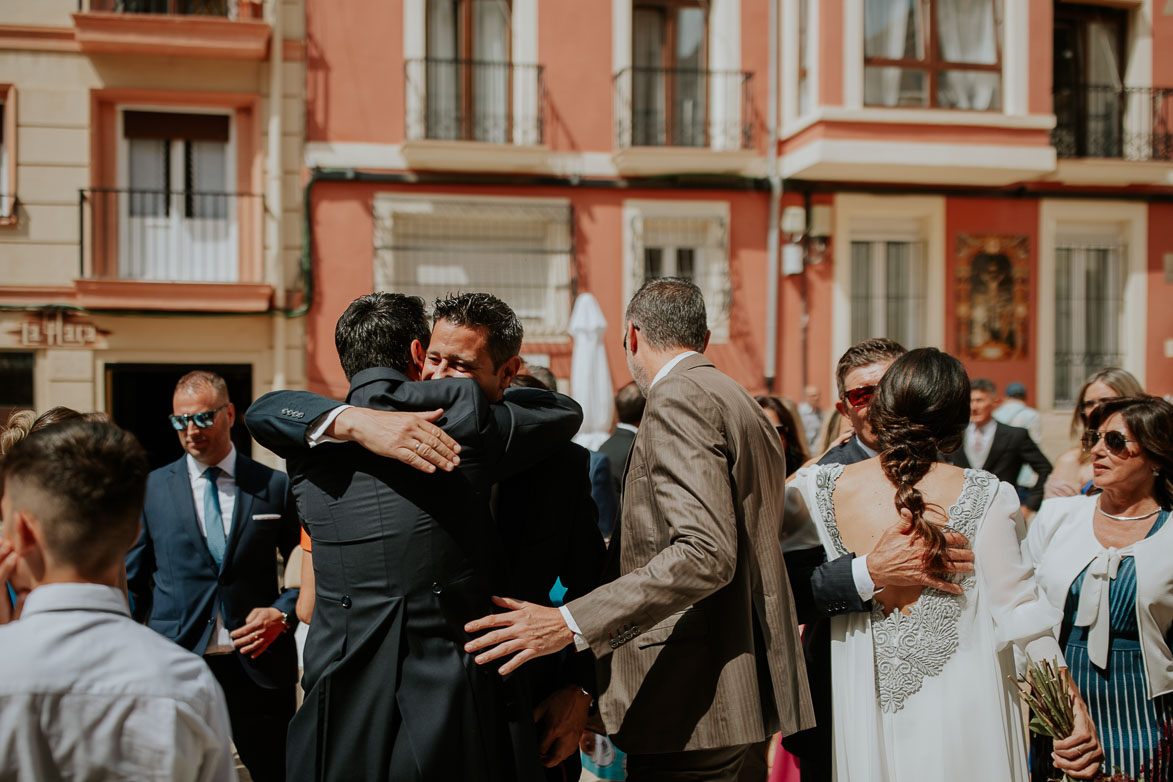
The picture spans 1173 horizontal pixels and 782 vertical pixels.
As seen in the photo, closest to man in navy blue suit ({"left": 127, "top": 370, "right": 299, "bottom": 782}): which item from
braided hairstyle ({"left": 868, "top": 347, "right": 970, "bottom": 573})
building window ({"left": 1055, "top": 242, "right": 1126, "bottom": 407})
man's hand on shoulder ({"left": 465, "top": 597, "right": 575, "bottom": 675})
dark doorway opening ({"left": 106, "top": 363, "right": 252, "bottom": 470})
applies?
man's hand on shoulder ({"left": 465, "top": 597, "right": 575, "bottom": 675})

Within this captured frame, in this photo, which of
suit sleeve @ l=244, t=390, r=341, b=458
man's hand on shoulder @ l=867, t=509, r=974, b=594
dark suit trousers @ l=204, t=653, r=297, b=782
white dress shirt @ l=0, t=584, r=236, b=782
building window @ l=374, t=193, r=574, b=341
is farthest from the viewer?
building window @ l=374, t=193, r=574, b=341

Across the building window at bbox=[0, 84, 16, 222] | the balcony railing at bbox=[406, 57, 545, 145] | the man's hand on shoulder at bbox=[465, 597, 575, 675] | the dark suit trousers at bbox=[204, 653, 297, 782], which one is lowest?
the dark suit trousers at bbox=[204, 653, 297, 782]

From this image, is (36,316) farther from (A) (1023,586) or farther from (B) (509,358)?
(A) (1023,586)

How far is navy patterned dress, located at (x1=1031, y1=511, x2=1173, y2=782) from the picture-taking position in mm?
3162

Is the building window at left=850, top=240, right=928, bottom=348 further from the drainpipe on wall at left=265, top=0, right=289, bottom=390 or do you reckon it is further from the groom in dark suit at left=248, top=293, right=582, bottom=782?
the groom in dark suit at left=248, top=293, right=582, bottom=782

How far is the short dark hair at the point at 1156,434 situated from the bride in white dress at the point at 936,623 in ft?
Result: 3.21

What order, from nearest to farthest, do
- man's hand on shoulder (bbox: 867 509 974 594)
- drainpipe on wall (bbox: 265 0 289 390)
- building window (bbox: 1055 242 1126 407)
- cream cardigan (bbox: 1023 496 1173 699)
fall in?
man's hand on shoulder (bbox: 867 509 974 594), cream cardigan (bbox: 1023 496 1173 699), drainpipe on wall (bbox: 265 0 289 390), building window (bbox: 1055 242 1126 407)

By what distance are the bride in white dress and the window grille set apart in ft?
32.1

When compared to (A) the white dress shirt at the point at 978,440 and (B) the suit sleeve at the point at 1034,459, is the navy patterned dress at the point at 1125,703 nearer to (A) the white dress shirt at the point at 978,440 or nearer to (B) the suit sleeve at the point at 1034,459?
(B) the suit sleeve at the point at 1034,459

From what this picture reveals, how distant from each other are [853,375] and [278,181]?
9.59 metres

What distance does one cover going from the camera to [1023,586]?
2.63 meters

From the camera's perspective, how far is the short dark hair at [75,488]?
1684mm

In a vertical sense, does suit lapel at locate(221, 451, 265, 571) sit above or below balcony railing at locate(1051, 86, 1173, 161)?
below

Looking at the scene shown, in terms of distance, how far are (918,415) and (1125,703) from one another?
144 centimetres
